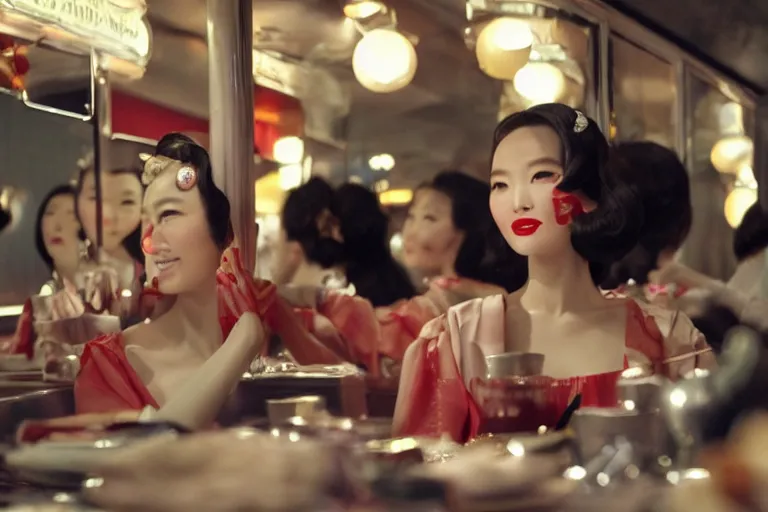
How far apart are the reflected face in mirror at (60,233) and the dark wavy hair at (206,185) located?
0.15 meters

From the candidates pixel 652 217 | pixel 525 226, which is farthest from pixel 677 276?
pixel 525 226

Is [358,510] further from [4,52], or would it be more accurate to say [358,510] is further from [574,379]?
[4,52]

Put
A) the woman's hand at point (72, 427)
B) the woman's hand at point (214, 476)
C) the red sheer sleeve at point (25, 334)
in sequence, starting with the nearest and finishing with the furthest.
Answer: the woman's hand at point (214, 476)
the woman's hand at point (72, 427)
the red sheer sleeve at point (25, 334)

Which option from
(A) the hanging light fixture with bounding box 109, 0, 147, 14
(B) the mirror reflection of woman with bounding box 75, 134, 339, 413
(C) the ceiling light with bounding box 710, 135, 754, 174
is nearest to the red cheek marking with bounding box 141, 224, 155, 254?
(B) the mirror reflection of woman with bounding box 75, 134, 339, 413

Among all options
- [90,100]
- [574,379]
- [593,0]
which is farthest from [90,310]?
[593,0]

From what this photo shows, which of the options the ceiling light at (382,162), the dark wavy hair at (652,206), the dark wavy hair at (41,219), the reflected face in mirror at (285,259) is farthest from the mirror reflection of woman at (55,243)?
the dark wavy hair at (652,206)

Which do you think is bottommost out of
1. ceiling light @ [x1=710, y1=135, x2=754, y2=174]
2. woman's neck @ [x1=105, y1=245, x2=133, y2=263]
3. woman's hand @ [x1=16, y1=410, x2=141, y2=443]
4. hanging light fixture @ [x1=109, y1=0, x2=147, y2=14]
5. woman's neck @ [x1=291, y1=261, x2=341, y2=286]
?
woman's hand @ [x1=16, y1=410, x2=141, y2=443]

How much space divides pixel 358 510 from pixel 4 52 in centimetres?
63

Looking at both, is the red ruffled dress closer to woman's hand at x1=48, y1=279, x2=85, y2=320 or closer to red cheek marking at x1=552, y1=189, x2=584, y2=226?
woman's hand at x1=48, y1=279, x2=85, y2=320

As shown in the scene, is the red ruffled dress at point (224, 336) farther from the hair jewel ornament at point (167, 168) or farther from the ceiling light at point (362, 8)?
the ceiling light at point (362, 8)

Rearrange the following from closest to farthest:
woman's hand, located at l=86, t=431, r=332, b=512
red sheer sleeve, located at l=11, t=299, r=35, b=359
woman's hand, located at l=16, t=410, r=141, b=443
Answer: woman's hand, located at l=86, t=431, r=332, b=512, woman's hand, located at l=16, t=410, r=141, b=443, red sheer sleeve, located at l=11, t=299, r=35, b=359

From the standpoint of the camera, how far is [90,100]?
91 centimetres

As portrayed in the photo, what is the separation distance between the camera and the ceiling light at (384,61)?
0.90 m

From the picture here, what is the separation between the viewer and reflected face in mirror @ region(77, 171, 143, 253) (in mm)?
897
